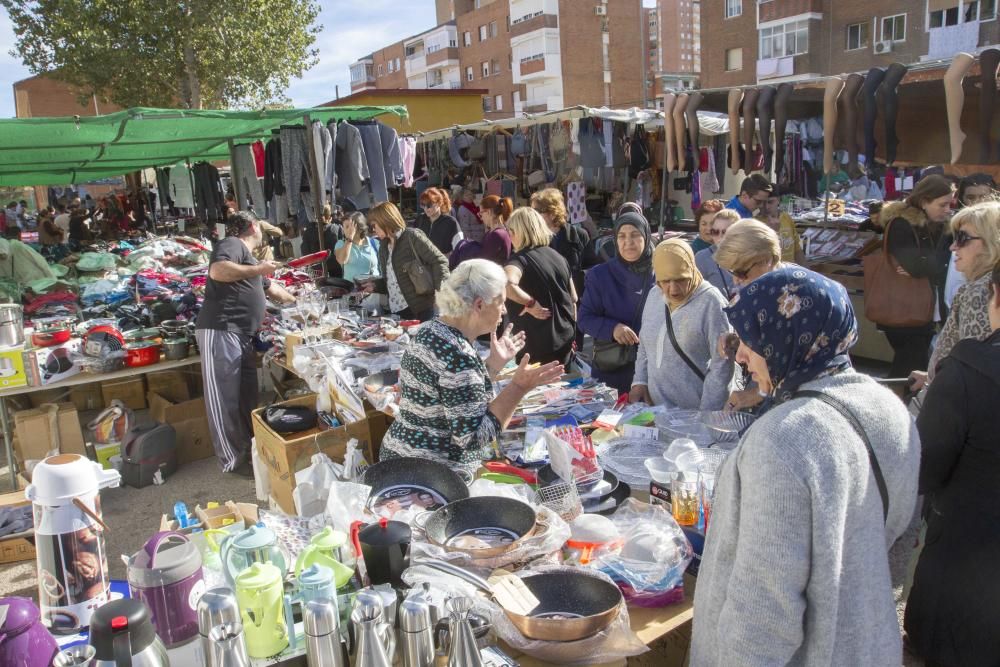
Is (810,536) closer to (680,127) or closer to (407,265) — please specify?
(407,265)

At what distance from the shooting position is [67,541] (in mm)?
1524

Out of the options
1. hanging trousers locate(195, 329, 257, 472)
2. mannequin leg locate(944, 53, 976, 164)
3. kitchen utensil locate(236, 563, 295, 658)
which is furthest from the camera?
hanging trousers locate(195, 329, 257, 472)

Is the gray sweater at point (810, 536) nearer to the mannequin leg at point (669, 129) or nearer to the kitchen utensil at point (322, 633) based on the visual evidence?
the kitchen utensil at point (322, 633)

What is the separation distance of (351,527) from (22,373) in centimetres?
406

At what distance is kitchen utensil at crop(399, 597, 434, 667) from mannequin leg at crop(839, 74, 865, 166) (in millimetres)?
4877

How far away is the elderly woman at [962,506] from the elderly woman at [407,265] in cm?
338

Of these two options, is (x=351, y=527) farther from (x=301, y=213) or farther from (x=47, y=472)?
(x=301, y=213)

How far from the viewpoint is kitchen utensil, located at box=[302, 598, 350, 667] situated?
1.34m

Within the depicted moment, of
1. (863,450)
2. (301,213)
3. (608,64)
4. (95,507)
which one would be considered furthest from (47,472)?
(608,64)

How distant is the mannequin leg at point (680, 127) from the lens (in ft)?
19.1

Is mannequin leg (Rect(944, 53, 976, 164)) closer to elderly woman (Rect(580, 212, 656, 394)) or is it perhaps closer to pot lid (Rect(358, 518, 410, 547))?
elderly woman (Rect(580, 212, 656, 394))

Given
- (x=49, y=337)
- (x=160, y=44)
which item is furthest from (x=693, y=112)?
(x=160, y=44)

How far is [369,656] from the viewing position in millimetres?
1313

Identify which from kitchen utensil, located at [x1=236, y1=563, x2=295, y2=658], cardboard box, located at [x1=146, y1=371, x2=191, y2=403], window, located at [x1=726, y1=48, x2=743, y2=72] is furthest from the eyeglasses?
window, located at [x1=726, y1=48, x2=743, y2=72]
